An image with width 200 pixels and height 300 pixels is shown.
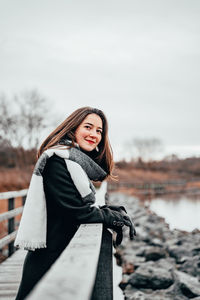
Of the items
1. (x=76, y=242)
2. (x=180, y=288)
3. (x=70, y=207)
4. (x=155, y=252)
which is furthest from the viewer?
(x=155, y=252)

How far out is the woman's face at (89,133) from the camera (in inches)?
88.0

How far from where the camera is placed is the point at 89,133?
224 centimetres

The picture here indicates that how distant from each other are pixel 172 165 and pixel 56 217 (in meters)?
62.0

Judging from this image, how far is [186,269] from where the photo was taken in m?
6.67

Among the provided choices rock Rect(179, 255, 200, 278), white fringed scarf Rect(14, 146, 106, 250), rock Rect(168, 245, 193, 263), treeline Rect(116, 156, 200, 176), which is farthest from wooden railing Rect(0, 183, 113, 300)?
treeline Rect(116, 156, 200, 176)

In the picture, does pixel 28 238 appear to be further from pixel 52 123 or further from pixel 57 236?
pixel 52 123

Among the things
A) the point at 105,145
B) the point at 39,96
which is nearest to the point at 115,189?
the point at 39,96

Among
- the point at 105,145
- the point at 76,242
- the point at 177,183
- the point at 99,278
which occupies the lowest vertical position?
the point at 177,183

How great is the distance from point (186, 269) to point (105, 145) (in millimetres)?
5152

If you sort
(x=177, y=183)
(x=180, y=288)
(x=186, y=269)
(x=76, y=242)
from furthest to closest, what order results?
(x=177, y=183), (x=186, y=269), (x=180, y=288), (x=76, y=242)

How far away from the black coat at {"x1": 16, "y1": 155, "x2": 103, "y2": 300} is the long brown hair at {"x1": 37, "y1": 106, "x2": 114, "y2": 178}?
0.35 metres

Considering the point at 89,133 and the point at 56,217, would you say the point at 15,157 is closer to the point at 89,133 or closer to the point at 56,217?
the point at 89,133

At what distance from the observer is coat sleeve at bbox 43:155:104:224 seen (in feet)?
5.73

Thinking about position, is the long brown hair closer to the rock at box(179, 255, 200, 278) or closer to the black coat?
the black coat
